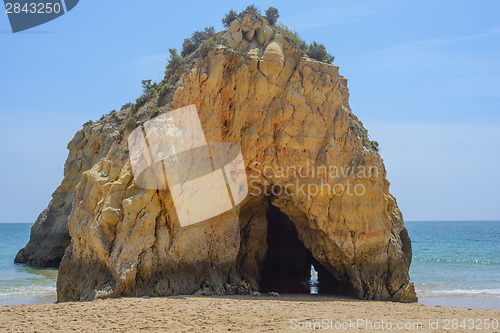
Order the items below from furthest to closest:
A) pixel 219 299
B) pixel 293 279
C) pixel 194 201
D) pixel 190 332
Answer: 1. pixel 293 279
2. pixel 194 201
3. pixel 219 299
4. pixel 190 332

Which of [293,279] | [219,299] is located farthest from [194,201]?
[293,279]

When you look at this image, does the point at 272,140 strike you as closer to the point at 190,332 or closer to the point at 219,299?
the point at 219,299

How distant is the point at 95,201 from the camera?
45.8 ft

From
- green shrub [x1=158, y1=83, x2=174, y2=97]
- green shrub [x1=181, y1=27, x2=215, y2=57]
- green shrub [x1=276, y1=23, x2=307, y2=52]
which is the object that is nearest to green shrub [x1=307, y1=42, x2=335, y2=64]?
green shrub [x1=276, y1=23, x2=307, y2=52]

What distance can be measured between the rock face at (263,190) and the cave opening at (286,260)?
211 cm

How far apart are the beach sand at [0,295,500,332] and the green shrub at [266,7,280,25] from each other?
9.26m

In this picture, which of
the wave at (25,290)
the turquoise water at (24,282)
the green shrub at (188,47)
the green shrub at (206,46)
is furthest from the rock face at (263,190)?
the wave at (25,290)

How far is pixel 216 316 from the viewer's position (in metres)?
10.6

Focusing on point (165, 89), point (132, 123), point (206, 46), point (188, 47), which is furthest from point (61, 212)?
point (206, 46)

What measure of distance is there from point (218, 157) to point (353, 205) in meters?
4.34

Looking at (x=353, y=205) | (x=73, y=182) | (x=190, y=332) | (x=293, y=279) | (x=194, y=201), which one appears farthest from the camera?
(x=73, y=182)

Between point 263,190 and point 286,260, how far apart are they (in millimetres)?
5394

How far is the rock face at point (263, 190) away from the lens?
13508 millimetres

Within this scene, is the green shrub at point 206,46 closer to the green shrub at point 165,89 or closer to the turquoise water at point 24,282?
the green shrub at point 165,89
